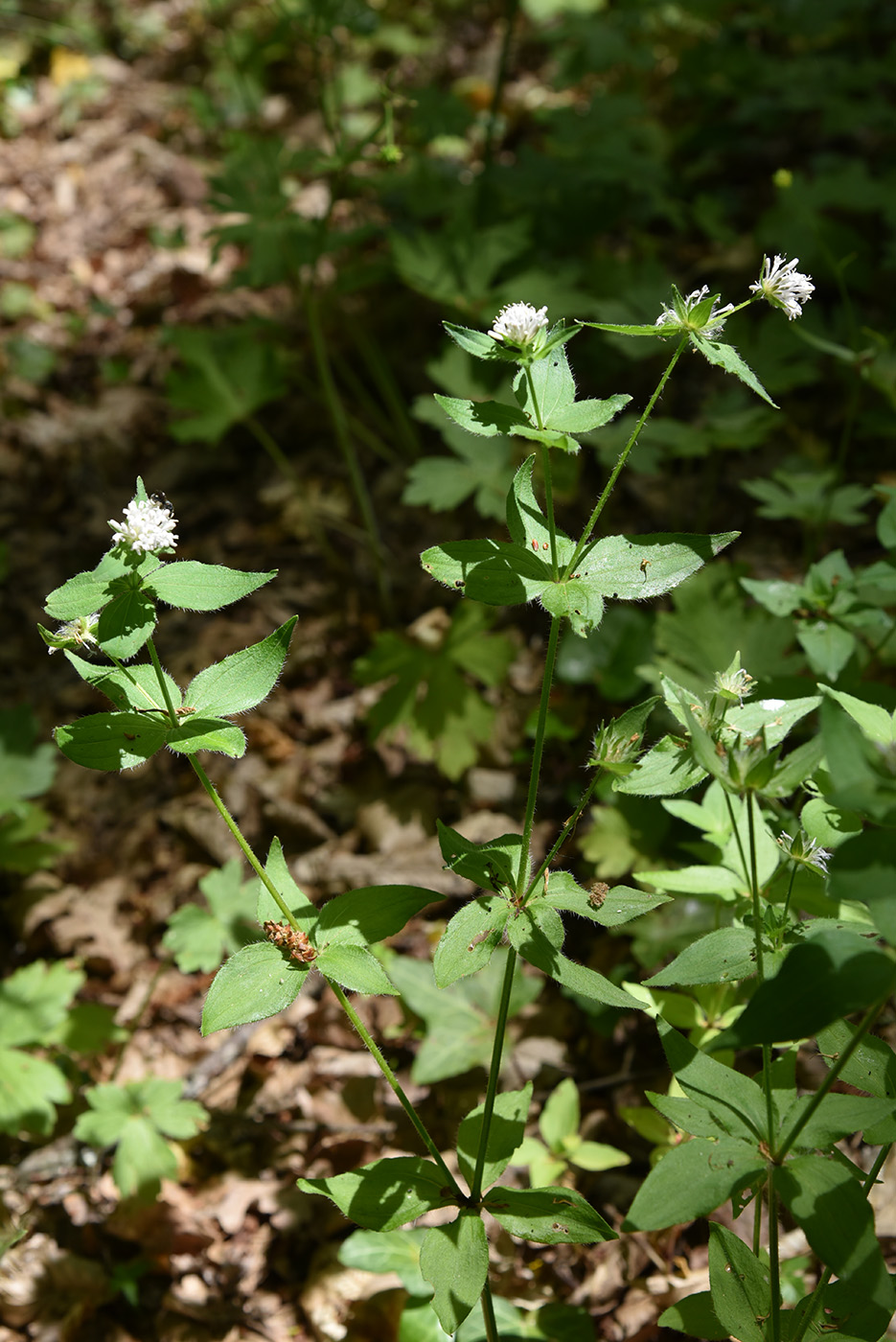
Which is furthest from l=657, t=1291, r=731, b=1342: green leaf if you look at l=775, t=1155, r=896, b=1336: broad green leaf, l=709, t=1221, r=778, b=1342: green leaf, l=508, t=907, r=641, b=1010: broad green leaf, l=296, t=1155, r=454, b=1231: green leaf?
l=508, t=907, r=641, b=1010: broad green leaf

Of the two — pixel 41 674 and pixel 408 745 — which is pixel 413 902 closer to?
pixel 408 745

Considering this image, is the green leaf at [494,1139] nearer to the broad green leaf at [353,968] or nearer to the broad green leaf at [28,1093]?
the broad green leaf at [353,968]

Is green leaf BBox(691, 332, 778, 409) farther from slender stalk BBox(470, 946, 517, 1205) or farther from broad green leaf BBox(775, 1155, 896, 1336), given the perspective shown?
broad green leaf BBox(775, 1155, 896, 1336)

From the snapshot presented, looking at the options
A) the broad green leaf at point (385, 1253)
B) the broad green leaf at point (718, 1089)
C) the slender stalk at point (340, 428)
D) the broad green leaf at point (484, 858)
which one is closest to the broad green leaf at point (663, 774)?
the broad green leaf at point (484, 858)

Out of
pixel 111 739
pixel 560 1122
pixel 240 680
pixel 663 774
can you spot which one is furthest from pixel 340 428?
pixel 560 1122

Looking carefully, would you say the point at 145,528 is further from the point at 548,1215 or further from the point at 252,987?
the point at 548,1215

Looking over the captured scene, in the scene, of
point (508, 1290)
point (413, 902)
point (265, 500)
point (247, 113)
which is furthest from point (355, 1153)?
point (247, 113)

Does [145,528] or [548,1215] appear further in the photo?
[548,1215]
